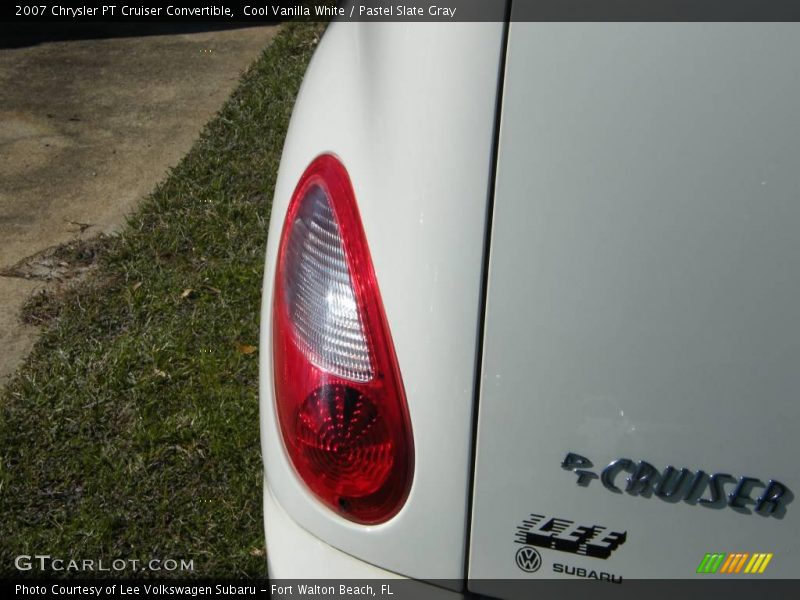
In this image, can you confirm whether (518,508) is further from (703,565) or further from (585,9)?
(585,9)

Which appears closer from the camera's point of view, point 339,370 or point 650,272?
point 650,272

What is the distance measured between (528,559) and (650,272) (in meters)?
0.51

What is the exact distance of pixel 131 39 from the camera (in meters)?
6.39

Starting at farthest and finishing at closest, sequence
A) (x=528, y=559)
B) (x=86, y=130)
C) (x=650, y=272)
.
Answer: (x=86, y=130) < (x=528, y=559) < (x=650, y=272)

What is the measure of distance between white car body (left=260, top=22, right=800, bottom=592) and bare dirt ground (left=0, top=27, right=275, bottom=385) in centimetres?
247

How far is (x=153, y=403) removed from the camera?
3357 millimetres

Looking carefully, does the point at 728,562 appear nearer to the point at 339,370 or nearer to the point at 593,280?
the point at 593,280

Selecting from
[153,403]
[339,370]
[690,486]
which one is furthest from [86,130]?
[690,486]

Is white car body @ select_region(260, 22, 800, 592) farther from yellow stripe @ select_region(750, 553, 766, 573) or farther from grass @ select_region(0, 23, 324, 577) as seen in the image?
grass @ select_region(0, 23, 324, 577)

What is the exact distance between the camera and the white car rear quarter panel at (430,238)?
1.52 meters

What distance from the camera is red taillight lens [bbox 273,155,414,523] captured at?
63.5 inches

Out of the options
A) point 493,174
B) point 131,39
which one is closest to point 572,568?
point 493,174

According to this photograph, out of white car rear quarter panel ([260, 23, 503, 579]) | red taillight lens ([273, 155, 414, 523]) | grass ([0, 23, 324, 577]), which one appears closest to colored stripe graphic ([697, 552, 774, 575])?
white car rear quarter panel ([260, 23, 503, 579])

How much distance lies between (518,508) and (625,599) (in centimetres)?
23
